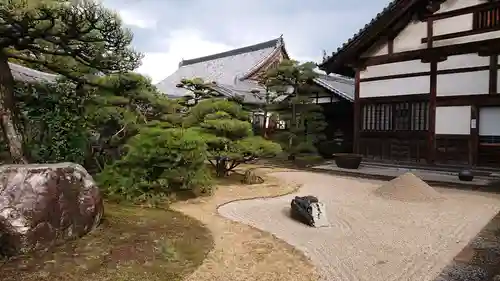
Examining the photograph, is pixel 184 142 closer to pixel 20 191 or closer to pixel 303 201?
pixel 303 201

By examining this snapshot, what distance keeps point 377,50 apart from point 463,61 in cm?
271

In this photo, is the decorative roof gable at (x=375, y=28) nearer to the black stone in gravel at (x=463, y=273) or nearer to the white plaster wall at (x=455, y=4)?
the white plaster wall at (x=455, y=4)

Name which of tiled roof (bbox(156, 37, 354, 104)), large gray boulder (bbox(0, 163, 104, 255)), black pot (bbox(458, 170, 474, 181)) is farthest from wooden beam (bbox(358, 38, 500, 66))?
large gray boulder (bbox(0, 163, 104, 255))

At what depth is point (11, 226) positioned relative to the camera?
3.51m

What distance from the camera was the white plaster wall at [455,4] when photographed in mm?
9715

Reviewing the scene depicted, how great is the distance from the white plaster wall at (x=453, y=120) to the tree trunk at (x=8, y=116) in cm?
1049

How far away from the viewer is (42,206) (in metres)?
3.73

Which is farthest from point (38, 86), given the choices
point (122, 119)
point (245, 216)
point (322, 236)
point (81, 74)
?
point (322, 236)

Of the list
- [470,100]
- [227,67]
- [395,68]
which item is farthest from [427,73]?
[227,67]

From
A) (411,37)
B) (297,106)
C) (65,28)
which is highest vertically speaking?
(411,37)

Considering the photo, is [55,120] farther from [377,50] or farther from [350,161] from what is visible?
[377,50]

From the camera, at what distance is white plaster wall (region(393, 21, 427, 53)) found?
1079cm

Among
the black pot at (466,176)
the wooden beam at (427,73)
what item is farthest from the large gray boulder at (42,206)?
the wooden beam at (427,73)

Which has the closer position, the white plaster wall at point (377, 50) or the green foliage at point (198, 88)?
the white plaster wall at point (377, 50)
